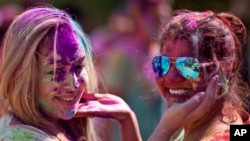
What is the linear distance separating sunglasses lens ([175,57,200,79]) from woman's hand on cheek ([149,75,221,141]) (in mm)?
113

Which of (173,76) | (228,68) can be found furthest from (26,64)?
(228,68)

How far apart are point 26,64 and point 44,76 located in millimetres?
110

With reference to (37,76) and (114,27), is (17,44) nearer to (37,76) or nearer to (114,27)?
(37,76)

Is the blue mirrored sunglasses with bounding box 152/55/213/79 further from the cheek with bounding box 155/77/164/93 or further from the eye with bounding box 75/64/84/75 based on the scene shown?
the eye with bounding box 75/64/84/75

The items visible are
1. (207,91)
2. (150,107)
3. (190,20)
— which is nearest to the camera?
(207,91)

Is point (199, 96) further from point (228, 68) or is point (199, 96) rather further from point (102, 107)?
point (102, 107)

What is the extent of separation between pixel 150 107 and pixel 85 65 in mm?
2329

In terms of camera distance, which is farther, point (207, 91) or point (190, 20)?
point (190, 20)

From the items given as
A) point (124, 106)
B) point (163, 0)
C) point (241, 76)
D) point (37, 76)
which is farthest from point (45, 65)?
point (163, 0)

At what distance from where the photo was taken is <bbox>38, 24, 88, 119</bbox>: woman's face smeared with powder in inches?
152

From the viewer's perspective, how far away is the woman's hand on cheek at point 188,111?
3.69m

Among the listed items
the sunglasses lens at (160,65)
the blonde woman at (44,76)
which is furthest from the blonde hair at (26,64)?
the sunglasses lens at (160,65)

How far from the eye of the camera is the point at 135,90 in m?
6.30

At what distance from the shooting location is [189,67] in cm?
386
